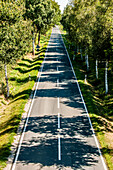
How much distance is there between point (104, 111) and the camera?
1834 cm

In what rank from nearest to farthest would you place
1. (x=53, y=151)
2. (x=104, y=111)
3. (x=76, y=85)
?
1. (x=53, y=151)
2. (x=104, y=111)
3. (x=76, y=85)

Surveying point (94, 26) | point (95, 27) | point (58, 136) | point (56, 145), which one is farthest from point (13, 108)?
point (94, 26)

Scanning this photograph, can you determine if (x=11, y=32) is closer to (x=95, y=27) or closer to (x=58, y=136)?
(x=95, y=27)

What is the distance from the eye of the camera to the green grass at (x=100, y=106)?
41.0 ft

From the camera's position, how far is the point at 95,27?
21.7 meters

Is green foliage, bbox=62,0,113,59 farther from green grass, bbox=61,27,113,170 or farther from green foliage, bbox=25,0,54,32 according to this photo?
green foliage, bbox=25,0,54,32

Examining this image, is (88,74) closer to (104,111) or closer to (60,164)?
(104,111)

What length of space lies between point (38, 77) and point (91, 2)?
17.4m

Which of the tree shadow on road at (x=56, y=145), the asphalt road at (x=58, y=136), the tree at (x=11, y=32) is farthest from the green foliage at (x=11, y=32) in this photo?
the tree shadow on road at (x=56, y=145)

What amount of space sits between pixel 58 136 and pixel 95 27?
15.3 meters


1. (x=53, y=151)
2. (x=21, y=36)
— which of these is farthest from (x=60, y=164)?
(x=21, y=36)

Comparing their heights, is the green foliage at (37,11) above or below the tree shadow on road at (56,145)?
above

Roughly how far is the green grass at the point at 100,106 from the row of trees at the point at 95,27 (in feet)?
11.8

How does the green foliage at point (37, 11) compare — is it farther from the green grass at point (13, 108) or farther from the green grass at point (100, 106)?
the green grass at point (100, 106)
